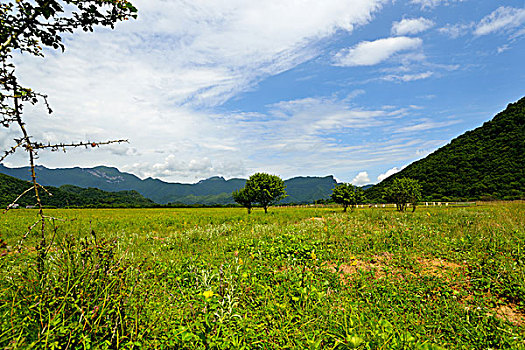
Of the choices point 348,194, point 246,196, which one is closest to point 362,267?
point 246,196

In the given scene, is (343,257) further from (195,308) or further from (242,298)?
(195,308)

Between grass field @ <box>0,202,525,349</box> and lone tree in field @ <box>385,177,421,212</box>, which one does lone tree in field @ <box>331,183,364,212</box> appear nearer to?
lone tree in field @ <box>385,177,421,212</box>

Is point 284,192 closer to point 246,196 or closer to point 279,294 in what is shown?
point 246,196

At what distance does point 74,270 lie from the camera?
320cm

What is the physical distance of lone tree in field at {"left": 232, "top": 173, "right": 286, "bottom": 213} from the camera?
3719 cm

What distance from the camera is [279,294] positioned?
474 cm

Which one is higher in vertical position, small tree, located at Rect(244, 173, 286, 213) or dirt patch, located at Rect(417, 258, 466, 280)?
small tree, located at Rect(244, 173, 286, 213)

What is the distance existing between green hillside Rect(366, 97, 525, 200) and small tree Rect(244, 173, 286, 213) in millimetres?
54238

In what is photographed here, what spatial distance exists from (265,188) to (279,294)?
32509 millimetres

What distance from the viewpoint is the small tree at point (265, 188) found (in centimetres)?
3716

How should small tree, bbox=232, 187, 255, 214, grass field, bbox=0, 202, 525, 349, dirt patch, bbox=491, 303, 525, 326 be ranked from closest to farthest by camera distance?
grass field, bbox=0, 202, 525, 349
dirt patch, bbox=491, 303, 525, 326
small tree, bbox=232, 187, 255, 214

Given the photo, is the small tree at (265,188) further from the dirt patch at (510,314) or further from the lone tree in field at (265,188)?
the dirt patch at (510,314)

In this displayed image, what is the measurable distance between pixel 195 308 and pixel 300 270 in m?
2.72

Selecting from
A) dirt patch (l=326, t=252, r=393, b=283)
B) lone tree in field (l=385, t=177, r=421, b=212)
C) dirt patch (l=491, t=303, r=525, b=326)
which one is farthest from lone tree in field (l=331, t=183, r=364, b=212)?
dirt patch (l=491, t=303, r=525, b=326)
